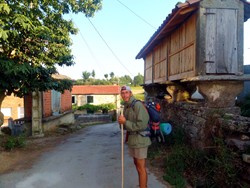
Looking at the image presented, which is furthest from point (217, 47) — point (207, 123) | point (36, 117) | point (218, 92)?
point (36, 117)

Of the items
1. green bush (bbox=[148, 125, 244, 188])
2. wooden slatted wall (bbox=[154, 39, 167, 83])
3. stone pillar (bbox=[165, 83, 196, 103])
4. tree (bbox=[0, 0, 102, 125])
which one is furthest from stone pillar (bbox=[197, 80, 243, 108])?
tree (bbox=[0, 0, 102, 125])

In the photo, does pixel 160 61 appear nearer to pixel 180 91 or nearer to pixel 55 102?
pixel 180 91

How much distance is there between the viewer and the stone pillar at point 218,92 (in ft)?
21.2

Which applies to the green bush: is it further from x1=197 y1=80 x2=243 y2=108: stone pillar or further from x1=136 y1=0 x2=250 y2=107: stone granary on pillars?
x1=136 y1=0 x2=250 y2=107: stone granary on pillars

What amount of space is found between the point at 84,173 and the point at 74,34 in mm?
6384

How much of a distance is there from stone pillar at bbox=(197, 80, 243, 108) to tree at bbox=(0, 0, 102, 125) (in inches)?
174

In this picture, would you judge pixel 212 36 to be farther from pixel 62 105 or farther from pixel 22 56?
pixel 62 105

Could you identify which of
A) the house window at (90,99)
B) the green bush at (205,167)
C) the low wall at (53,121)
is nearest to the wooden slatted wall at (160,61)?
the green bush at (205,167)

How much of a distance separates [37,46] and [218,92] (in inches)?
228

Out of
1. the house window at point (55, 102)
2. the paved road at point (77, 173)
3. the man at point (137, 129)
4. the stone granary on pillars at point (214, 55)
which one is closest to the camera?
the man at point (137, 129)

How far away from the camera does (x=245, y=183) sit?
4.48 m

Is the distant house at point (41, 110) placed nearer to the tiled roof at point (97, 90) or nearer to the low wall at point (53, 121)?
the low wall at point (53, 121)

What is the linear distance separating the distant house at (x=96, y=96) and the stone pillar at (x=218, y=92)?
33757 millimetres

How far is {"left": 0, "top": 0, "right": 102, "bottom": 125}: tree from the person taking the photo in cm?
669
